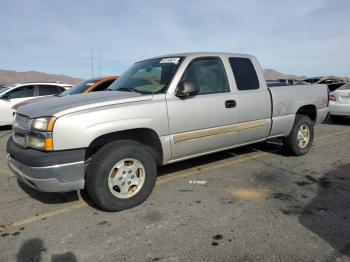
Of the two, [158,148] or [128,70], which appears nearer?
[158,148]

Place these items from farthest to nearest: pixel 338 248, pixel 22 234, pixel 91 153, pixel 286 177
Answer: pixel 286 177 < pixel 91 153 < pixel 22 234 < pixel 338 248

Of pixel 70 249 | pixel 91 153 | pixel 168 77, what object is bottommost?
pixel 70 249

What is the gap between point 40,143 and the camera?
3.59 metres

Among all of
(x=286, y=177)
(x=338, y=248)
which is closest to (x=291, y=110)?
(x=286, y=177)

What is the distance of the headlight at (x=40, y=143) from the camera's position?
3.52 m

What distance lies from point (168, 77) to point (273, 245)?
95.7 inches

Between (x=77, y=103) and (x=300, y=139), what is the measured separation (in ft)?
14.1

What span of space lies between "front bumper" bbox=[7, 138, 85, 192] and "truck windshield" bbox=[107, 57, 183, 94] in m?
1.38

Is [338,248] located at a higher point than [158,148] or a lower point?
lower

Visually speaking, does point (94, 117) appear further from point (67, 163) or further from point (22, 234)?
point (22, 234)

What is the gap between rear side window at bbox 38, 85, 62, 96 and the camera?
12.2 metres

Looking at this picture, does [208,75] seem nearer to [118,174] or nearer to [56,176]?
[118,174]

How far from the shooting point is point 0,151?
25.3 ft

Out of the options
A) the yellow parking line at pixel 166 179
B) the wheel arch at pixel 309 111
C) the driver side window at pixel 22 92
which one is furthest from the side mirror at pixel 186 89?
the driver side window at pixel 22 92
